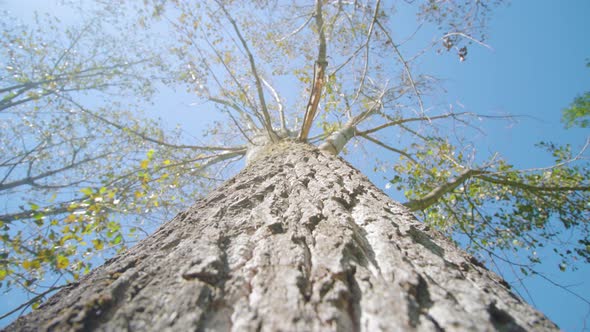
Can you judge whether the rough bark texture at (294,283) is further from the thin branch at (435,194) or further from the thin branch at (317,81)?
the thin branch at (435,194)

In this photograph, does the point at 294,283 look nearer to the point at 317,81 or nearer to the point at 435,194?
the point at 317,81

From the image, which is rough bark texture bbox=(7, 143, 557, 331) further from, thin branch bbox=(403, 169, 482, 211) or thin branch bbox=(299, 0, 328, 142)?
thin branch bbox=(403, 169, 482, 211)

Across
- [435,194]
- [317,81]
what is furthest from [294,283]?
[435,194]

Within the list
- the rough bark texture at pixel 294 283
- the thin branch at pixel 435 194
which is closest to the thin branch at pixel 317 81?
the thin branch at pixel 435 194

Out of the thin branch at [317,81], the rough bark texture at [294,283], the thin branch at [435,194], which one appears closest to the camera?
the rough bark texture at [294,283]

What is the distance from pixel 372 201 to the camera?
4.94 ft

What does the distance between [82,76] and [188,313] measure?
31.3 ft

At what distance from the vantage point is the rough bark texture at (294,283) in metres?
0.66

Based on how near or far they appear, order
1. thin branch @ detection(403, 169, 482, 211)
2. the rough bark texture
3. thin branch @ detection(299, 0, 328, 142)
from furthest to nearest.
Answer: thin branch @ detection(403, 169, 482, 211), thin branch @ detection(299, 0, 328, 142), the rough bark texture

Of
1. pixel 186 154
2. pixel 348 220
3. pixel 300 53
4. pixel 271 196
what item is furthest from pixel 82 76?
pixel 348 220

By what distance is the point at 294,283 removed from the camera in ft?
2.50

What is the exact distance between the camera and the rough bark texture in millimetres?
657

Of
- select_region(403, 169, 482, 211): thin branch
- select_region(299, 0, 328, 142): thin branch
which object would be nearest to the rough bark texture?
select_region(299, 0, 328, 142): thin branch

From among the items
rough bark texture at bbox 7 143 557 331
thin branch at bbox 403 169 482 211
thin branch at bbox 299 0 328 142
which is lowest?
rough bark texture at bbox 7 143 557 331
